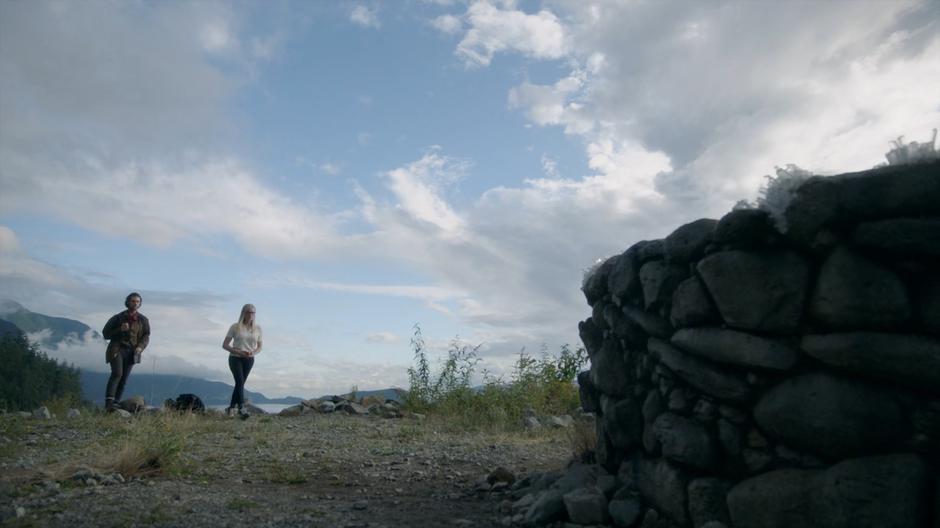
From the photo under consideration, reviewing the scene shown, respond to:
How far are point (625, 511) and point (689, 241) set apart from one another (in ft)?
5.28

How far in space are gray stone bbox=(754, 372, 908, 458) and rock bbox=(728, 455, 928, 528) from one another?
0.08 m

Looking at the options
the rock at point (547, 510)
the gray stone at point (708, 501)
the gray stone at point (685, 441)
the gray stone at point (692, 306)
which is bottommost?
the rock at point (547, 510)

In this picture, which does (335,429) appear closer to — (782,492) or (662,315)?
(662,315)

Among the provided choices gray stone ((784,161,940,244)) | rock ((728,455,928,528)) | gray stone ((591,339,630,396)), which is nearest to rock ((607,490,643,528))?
gray stone ((591,339,630,396))

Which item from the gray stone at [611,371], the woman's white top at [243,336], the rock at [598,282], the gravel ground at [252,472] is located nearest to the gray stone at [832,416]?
the gray stone at [611,371]

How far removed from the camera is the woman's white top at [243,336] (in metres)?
11.0

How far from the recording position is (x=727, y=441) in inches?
142

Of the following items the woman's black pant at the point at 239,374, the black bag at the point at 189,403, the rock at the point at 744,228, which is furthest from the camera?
the woman's black pant at the point at 239,374

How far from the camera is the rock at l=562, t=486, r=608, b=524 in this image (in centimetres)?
441

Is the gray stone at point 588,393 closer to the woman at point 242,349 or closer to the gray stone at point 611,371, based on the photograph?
the gray stone at point 611,371

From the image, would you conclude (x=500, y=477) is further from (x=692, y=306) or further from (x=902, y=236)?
(x=902, y=236)

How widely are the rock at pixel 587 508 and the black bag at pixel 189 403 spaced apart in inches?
298

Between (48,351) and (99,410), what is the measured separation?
40.3m

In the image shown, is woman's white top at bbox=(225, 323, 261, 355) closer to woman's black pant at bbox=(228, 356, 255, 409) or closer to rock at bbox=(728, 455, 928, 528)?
woman's black pant at bbox=(228, 356, 255, 409)
